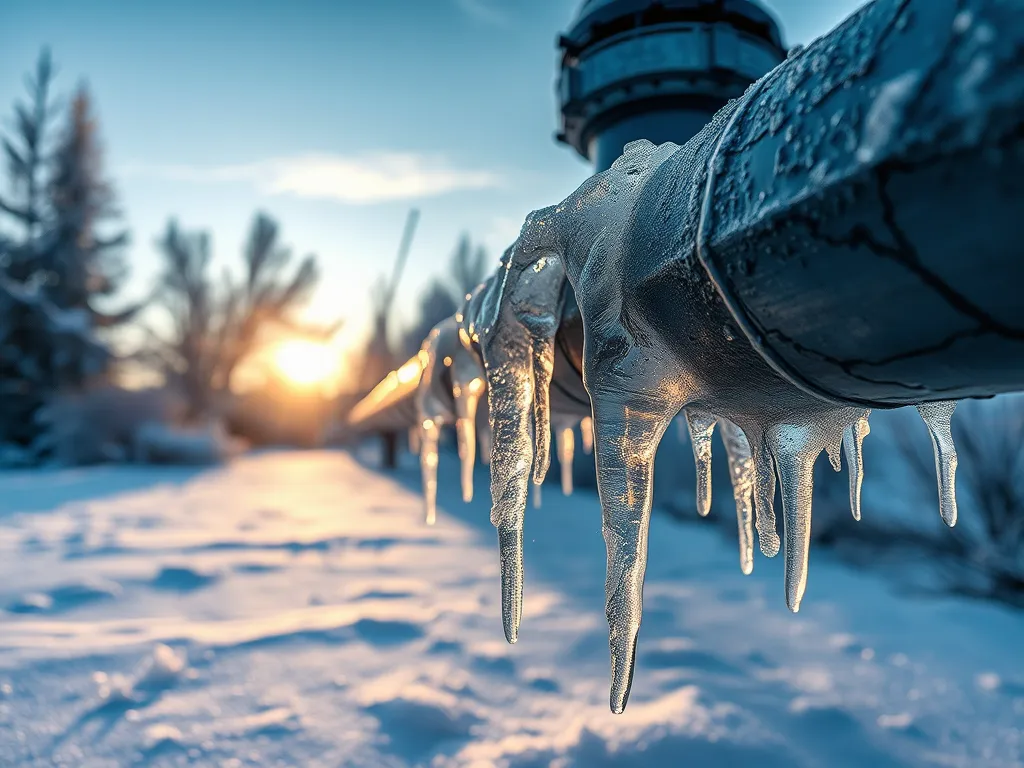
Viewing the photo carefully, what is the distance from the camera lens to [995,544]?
3.39 m

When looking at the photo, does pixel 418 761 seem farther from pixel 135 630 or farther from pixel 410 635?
pixel 135 630

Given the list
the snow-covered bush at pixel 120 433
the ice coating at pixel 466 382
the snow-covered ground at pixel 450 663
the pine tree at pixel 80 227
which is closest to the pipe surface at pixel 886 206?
the ice coating at pixel 466 382

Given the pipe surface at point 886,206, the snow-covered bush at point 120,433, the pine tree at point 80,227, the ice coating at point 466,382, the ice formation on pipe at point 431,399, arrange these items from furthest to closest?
1. the pine tree at point 80,227
2. the snow-covered bush at point 120,433
3. the ice formation on pipe at point 431,399
4. the ice coating at point 466,382
5. the pipe surface at point 886,206

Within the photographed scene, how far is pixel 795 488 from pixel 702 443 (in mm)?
180

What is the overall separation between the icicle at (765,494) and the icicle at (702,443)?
81 mm

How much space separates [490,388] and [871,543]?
13.7 ft

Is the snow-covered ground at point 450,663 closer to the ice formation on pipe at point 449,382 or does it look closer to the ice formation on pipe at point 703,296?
the ice formation on pipe at point 449,382

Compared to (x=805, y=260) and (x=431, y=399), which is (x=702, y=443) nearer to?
(x=805, y=260)

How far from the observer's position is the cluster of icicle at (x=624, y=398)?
579mm

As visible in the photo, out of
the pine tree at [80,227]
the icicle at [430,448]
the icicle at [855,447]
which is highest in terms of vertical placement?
the pine tree at [80,227]

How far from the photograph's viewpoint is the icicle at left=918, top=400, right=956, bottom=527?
0.68m

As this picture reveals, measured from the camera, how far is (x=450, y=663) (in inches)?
70.9

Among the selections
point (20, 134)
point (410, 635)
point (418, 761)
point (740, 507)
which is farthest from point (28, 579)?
point (20, 134)

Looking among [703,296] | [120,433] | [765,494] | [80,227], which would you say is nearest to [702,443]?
[765,494]
